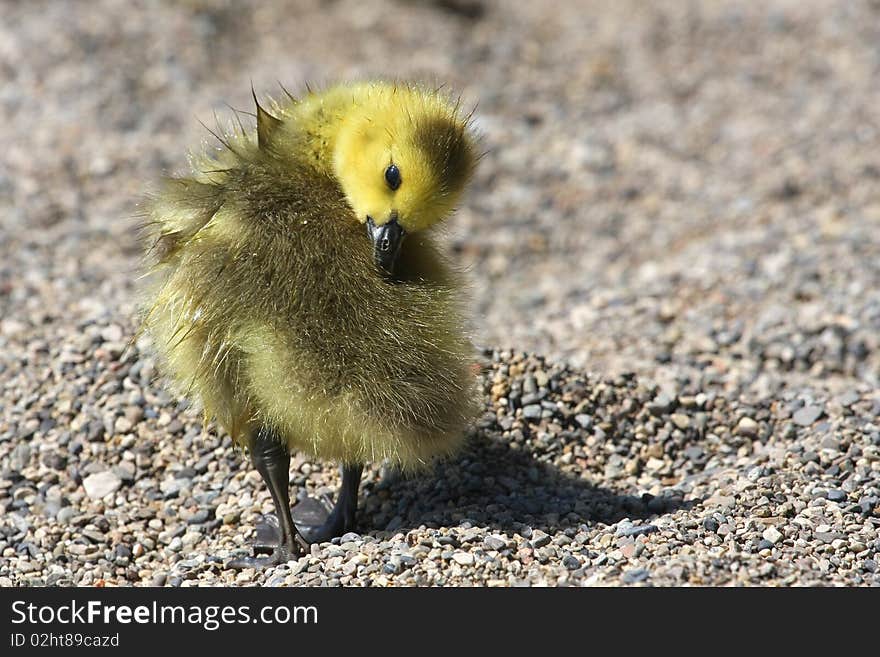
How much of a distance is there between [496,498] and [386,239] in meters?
1.05

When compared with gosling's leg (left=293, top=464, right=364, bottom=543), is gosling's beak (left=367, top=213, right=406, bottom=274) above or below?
above

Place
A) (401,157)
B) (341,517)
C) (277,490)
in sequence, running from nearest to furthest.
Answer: (401,157)
(277,490)
(341,517)

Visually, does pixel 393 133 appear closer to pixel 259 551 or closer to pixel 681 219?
pixel 259 551

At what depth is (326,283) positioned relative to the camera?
357 cm

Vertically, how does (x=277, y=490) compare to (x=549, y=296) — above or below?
A: below

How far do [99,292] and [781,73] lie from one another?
5.29 meters

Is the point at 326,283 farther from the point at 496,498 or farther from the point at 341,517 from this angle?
the point at 496,498

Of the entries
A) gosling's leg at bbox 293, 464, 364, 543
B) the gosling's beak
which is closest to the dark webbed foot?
gosling's leg at bbox 293, 464, 364, 543

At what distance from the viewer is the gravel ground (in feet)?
12.6

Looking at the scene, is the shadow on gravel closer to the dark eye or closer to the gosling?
the gosling

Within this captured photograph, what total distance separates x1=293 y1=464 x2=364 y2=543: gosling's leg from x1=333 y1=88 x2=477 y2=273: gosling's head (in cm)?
76

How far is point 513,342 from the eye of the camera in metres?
5.72

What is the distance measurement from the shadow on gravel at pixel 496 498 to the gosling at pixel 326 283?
12.3 inches

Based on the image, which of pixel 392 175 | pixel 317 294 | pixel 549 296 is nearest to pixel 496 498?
pixel 317 294
